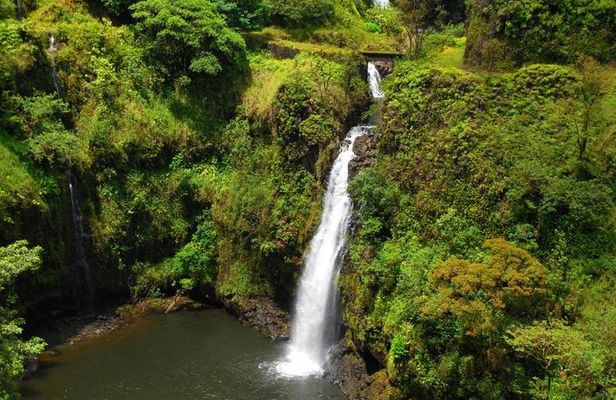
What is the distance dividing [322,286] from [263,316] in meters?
3.68

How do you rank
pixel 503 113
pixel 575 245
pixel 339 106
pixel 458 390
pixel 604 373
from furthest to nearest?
pixel 339 106, pixel 503 113, pixel 575 245, pixel 458 390, pixel 604 373

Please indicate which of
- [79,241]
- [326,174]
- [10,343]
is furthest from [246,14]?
[10,343]

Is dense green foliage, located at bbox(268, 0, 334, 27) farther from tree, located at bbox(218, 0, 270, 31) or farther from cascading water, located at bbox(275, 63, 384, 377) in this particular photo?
cascading water, located at bbox(275, 63, 384, 377)

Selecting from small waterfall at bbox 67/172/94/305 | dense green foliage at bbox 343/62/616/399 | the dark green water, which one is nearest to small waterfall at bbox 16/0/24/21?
small waterfall at bbox 67/172/94/305

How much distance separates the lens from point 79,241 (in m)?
27.5

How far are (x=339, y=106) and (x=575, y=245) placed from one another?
43.2 feet

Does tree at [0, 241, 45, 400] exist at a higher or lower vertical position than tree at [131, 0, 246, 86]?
lower

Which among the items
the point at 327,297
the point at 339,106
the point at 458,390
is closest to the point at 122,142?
the point at 339,106

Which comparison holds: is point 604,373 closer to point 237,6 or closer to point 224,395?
point 224,395

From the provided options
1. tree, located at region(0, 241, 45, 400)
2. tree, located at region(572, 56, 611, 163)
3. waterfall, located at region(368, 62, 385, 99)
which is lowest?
tree, located at region(0, 241, 45, 400)

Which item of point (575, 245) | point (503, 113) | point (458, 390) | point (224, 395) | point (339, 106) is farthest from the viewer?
point (339, 106)

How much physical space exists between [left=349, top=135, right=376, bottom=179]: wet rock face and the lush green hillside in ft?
0.81

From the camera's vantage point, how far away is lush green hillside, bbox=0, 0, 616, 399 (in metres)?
17.9

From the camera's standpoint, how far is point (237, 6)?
114 ft
